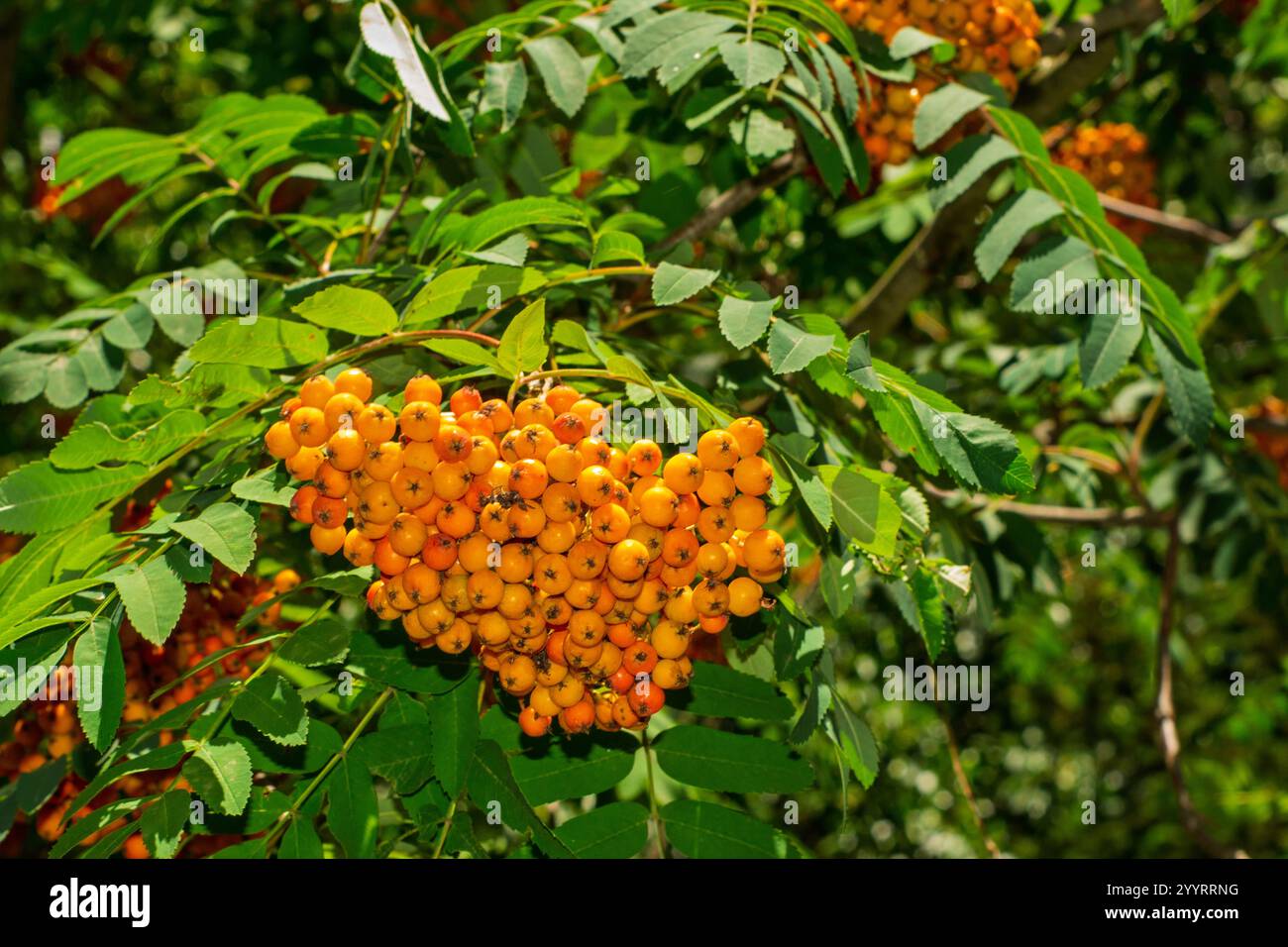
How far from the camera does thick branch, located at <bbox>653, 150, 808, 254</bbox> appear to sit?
2832mm

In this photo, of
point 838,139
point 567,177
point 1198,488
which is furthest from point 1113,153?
point 567,177

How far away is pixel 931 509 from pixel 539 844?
1150 millimetres

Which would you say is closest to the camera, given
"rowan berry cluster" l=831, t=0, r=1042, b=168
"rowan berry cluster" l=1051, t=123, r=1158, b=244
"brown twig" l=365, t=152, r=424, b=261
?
"brown twig" l=365, t=152, r=424, b=261

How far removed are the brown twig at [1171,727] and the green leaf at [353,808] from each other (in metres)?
2.24

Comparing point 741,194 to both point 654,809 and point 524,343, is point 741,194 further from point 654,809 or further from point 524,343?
point 654,809

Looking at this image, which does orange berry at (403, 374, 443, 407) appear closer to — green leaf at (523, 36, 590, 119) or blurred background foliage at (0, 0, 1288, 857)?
blurred background foliage at (0, 0, 1288, 857)

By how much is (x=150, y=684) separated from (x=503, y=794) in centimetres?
93

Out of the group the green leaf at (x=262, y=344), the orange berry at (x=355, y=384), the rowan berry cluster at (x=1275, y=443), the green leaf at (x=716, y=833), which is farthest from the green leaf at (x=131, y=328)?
the rowan berry cluster at (x=1275, y=443)

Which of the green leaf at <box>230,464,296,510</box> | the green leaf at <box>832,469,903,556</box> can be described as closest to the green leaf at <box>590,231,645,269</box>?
the green leaf at <box>832,469,903,556</box>

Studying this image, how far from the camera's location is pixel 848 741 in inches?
78.8

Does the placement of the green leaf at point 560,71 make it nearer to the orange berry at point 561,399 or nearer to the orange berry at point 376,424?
the orange berry at point 561,399

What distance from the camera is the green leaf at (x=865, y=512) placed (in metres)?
1.84

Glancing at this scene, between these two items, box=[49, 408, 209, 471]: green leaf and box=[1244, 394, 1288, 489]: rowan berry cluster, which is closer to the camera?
box=[49, 408, 209, 471]: green leaf

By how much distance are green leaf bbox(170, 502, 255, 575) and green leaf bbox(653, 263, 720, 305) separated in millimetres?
700
